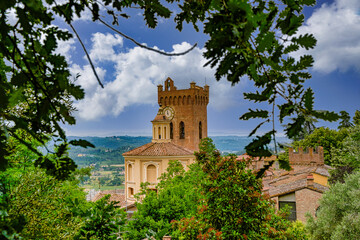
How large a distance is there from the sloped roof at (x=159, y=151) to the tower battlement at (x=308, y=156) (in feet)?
A: 30.1

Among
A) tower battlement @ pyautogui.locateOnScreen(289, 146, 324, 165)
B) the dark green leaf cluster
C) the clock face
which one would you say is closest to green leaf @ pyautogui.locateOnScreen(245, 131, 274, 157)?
the dark green leaf cluster

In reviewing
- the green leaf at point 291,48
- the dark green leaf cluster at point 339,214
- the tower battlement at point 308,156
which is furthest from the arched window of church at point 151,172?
the green leaf at point 291,48

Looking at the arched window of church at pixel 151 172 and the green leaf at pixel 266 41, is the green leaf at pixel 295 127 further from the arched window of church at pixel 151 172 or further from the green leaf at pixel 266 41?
the arched window of church at pixel 151 172

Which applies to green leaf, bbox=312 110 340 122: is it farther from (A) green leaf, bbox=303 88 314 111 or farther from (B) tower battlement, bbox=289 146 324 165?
(B) tower battlement, bbox=289 146 324 165

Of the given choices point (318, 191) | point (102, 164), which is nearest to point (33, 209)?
point (318, 191)

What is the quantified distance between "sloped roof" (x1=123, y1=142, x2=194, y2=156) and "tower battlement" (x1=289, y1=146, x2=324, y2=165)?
919 cm

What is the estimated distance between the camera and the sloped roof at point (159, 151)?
25.8 m

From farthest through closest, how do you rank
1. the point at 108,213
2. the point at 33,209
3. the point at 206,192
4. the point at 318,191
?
the point at 318,191
the point at 206,192
the point at 33,209
the point at 108,213

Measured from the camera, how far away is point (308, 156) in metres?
27.2

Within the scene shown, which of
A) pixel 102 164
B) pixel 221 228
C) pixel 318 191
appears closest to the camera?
pixel 221 228

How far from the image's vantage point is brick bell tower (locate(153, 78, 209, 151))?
3575 centimetres

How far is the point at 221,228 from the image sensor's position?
5.89 meters

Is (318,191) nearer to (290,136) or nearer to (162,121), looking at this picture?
(162,121)

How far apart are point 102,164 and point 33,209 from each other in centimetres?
3809
